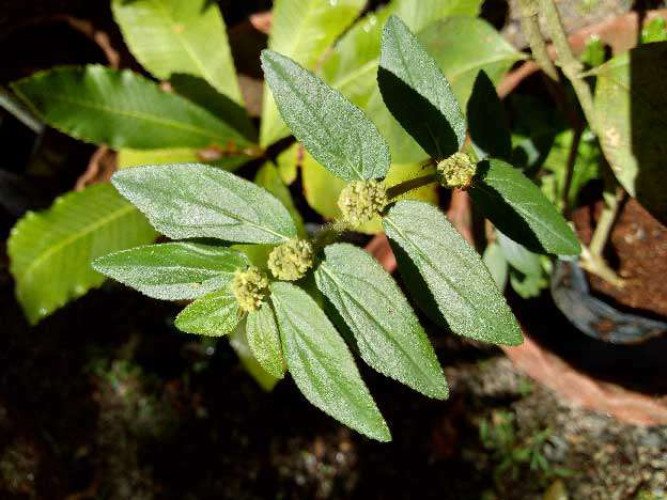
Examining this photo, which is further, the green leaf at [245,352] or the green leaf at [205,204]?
the green leaf at [245,352]

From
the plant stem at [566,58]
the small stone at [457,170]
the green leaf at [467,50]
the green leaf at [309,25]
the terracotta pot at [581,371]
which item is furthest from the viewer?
Result: the green leaf at [309,25]

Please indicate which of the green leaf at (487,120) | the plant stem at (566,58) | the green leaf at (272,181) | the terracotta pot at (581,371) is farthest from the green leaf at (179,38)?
the plant stem at (566,58)

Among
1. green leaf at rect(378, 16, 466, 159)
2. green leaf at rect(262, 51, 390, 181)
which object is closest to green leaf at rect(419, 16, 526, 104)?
green leaf at rect(378, 16, 466, 159)

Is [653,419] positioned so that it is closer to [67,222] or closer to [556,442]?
[556,442]

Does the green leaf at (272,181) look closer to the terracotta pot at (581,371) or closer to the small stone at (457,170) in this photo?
the terracotta pot at (581,371)

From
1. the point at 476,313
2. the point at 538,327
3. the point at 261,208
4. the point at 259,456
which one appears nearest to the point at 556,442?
the point at 538,327

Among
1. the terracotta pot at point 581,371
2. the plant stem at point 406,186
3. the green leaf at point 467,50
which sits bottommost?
the terracotta pot at point 581,371

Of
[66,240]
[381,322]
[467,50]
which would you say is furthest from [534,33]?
[66,240]

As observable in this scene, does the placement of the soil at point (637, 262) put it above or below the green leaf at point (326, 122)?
below
